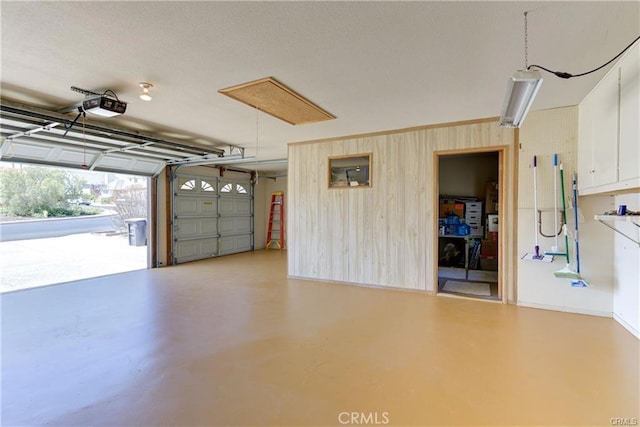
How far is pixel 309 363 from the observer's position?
7.72 feet

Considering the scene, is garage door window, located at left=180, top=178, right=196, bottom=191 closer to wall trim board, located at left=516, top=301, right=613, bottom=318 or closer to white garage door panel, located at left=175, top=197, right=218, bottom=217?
white garage door panel, located at left=175, top=197, right=218, bottom=217

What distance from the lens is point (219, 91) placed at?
2938mm

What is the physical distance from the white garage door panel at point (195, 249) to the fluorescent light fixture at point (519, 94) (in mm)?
6550

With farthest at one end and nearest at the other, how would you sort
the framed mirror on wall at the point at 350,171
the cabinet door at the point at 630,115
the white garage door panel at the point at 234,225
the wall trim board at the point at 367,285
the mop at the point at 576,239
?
the white garage door panel at the point at 234,225 → the framed mirror on wall at the point at 350,171 → the wall trim board at the point at 367,285 → the mop at the point at 576,239 → the cabinet door at the point at 630,115

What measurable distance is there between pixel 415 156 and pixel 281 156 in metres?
3.29

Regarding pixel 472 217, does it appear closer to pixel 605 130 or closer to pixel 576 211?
pixel 576 211

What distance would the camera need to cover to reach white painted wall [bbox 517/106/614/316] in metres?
3.27

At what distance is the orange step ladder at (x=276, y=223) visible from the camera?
9.03 m

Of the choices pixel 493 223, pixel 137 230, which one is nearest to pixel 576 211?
pixel 493 223

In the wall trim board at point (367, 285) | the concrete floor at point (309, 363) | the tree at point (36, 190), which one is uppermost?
the tree at point (36, 190)

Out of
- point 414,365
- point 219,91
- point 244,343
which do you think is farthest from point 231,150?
point 414,365

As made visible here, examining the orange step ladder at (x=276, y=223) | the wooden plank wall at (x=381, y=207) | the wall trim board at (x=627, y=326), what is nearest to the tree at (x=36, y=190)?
the orange step ladder at (x=276, y=223)

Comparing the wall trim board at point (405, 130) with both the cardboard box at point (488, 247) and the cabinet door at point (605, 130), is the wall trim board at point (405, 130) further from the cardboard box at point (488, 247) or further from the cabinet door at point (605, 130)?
the cardboard box at point (488, 247)

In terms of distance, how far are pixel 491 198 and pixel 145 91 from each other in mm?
6001
